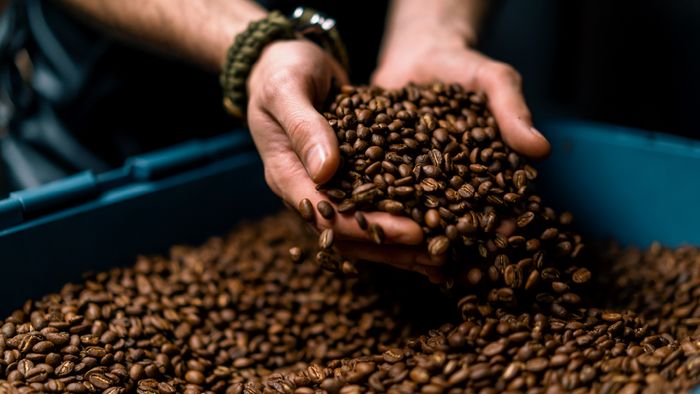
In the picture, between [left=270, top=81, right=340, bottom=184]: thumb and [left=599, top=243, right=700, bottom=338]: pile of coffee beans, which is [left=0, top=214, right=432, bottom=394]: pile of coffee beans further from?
[left=599, top=243, right=700, bottom=338]: pile of coffee beans

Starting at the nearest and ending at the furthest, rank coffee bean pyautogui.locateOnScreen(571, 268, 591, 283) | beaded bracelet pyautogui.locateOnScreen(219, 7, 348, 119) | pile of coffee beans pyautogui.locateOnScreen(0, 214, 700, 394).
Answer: pile of coffee beans pyautogui.locateOnScreen(0, 214, 700, 394) < coffee bean pyautogui.locateOnScreen(571, 268, 591, 283) < beaded bracelet pyautogui.locateOnScreen(219, 7, 348, 119)

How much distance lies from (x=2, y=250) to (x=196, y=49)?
3.33 ft

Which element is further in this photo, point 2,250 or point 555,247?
point 2,250

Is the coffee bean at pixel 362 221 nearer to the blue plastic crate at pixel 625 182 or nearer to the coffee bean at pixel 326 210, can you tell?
the coffee bean at pixel 326 210

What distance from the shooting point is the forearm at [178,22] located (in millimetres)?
2455

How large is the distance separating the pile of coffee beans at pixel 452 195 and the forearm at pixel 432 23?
717mm

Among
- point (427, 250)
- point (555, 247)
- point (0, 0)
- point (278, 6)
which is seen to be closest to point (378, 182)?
point (427, 250)

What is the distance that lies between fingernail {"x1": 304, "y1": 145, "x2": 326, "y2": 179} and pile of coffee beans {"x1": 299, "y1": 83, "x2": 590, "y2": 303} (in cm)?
Result: 8

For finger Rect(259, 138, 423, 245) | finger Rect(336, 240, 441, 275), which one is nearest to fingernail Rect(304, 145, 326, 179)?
finger Rect(259, 138, 423, 245)

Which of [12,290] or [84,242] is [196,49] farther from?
[12,290]

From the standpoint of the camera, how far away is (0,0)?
159 inches

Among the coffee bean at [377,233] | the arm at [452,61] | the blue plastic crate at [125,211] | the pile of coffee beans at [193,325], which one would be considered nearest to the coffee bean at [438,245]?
the coffee bean at [377,233]

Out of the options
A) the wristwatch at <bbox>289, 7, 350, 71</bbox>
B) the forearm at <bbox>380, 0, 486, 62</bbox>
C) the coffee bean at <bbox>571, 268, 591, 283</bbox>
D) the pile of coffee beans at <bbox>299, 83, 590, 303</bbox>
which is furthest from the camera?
the forearm at <bbox>380, 0, 486, 62</bbox>

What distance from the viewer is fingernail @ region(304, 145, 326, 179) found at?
1.67m
